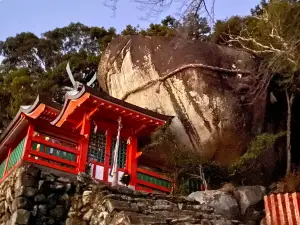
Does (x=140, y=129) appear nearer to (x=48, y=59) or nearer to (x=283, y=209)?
(x=283, y=209)

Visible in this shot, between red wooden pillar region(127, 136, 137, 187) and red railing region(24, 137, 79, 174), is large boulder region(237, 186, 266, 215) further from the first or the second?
red railing region(24, 137, 79, 174)

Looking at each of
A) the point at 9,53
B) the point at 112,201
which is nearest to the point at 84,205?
the point at 112,201

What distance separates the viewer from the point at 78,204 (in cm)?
849

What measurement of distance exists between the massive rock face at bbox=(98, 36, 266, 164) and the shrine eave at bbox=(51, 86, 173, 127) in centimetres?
211

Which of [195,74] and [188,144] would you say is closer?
[188,144]

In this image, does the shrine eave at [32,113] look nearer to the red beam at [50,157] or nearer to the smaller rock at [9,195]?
the red beam at [50,157]

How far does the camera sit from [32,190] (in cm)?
841

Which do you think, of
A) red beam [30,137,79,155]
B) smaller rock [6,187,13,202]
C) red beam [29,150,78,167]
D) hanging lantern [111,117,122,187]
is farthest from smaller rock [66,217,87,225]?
hanging lantern [111,117,122,187]

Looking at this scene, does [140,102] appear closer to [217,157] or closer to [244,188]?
[217,157]

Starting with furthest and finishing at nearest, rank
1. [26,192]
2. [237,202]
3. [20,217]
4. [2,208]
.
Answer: [237,202], [2,208], [26,192], [20,217]

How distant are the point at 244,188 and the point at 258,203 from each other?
60 centimetres

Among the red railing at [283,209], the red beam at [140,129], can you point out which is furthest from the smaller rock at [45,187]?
the red railing at [283,209]

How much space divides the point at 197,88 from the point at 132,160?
421cm

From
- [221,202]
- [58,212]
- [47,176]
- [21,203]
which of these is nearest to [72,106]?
[47,176]
